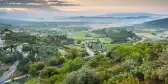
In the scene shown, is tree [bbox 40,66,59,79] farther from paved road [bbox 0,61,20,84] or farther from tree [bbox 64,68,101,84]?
paved road [bbox 0,61,20,84]

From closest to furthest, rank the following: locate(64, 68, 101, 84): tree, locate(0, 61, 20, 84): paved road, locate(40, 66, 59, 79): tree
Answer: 1. locate(64, 68, 101, 84): tree
2. locate(40, 66, 59, 79): tree
3. locate(0, 61, 20, 84): paved road

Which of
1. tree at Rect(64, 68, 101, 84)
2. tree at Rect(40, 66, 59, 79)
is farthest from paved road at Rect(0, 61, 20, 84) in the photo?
tree at Rect(64, 68, 101, 84)

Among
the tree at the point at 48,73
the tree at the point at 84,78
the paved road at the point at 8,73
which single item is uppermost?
the tree at the point at 84,78

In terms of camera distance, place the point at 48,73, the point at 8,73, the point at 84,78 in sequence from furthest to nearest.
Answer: the point at 8,73
the point at 48,73
the point at 84,78

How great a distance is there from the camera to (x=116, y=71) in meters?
13.0

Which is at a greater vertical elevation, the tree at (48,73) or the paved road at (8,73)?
the tree at (48,73)

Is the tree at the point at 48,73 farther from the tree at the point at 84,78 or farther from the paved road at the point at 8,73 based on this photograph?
the paved road at the point at 8,73

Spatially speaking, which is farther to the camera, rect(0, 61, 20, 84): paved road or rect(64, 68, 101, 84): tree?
rect(0, 61, 20, 84): paved road

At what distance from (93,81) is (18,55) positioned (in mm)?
34879

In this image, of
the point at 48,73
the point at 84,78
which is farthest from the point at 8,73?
the point at 84,78

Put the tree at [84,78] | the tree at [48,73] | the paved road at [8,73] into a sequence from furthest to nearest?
the paved road at [8,73] → the tree at [48,73] → the tree at [84,78]

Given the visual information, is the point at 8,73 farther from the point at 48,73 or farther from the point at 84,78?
the point at 84,78

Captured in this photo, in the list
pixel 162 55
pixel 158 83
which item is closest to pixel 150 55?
pixel 162 55

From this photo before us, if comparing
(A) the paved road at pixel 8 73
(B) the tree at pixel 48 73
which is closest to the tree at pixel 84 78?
(B) the tree at pixel 48 73
